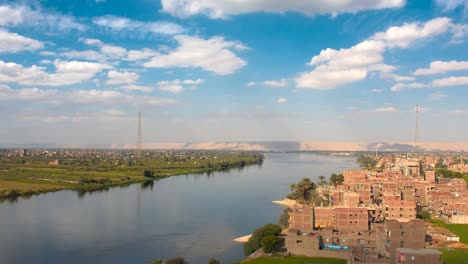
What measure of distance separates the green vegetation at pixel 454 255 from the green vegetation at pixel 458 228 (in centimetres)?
139

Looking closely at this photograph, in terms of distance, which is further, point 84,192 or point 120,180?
point 120,180

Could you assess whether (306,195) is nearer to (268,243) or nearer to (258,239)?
(258,239)

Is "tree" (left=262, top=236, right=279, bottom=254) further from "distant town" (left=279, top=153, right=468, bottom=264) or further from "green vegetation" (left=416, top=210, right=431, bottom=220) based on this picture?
"green vegetation" (left=416, top=210, right=431, bottom=220)

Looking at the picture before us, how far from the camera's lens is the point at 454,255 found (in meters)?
12.8

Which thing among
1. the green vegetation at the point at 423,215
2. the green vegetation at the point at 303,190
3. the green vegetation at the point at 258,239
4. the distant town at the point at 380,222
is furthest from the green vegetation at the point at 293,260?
the green vegetation at the point at 303,190

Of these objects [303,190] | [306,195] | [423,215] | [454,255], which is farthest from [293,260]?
[306,195]

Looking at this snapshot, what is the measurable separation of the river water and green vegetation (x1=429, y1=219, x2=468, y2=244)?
22.8 feet

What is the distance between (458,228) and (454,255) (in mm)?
4719

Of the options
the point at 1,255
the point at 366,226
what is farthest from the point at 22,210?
the point at 366,226

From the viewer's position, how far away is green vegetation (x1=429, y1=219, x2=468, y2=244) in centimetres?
1518

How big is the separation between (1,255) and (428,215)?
1718 cm

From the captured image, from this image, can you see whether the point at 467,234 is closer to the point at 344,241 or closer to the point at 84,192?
the point at 344,241

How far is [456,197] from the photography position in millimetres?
20109

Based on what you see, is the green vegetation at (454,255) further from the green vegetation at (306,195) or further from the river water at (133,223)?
the green vegetation at (306,195)
